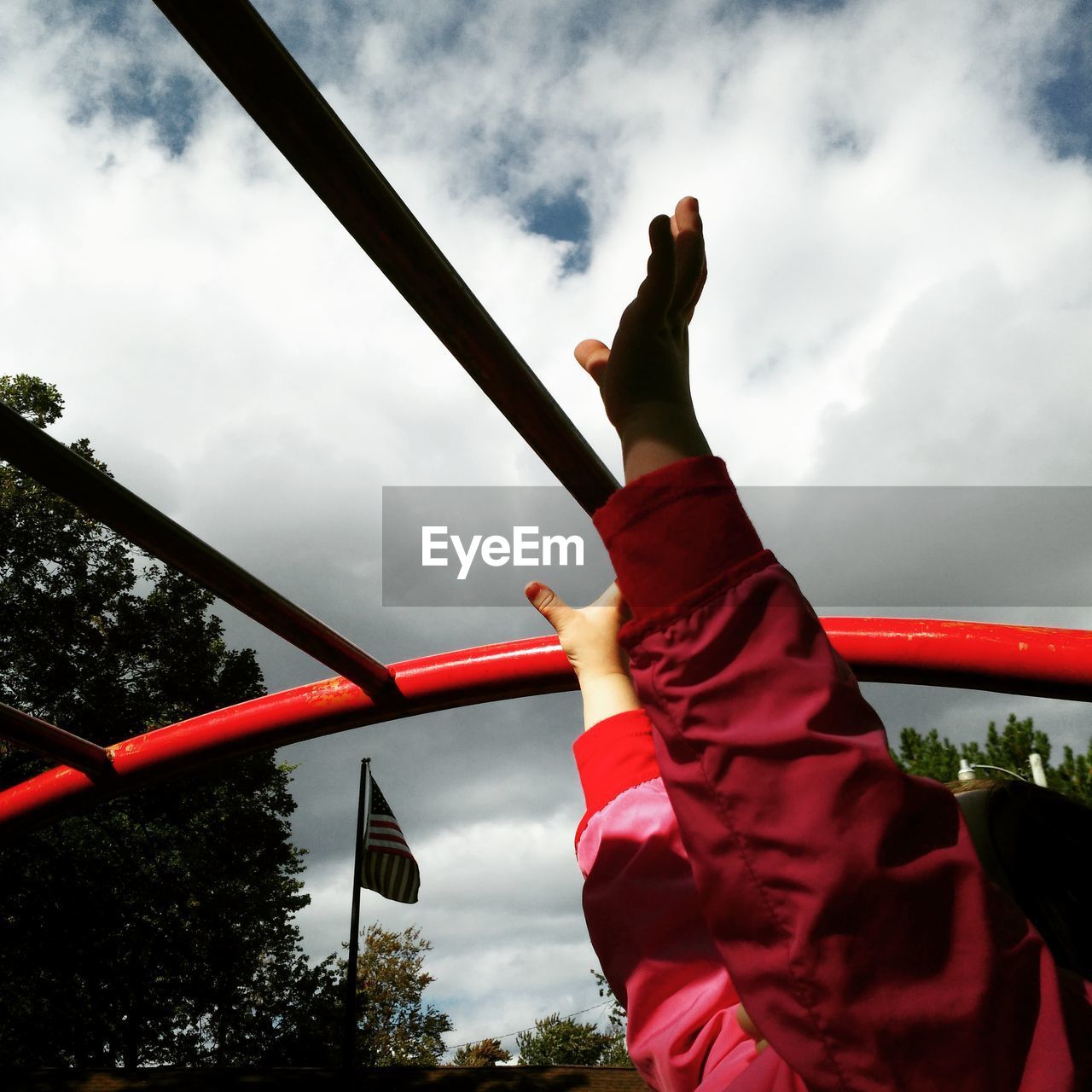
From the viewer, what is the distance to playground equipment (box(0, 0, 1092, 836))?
92 cm

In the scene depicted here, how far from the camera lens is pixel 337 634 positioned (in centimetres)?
223

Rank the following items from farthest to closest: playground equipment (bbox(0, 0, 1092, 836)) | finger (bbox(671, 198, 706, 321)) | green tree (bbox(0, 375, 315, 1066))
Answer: green tree (bbox(0, 375, 315, 1066)) < playground equipment (bbox(0, 0, 1092, 836)) < finger (bbox(671, 198, 706, 321))

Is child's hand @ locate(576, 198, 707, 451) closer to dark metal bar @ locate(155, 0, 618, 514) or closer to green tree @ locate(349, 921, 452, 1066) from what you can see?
dark metal bar @ locate(155, 0, 618, 514)

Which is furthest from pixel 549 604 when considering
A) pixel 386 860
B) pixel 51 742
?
pixel 386 860

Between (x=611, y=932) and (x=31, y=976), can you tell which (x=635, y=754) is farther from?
(x=31, y=976)

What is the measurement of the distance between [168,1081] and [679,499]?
1381 centimetres

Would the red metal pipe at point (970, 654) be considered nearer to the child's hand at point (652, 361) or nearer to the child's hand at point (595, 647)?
the child's hand at point (595, 647)

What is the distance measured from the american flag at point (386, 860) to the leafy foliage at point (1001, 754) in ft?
38.9

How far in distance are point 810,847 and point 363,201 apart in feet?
2.84

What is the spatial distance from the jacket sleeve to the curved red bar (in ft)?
4.07

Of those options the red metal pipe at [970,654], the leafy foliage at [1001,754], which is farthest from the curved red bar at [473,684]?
the leafy foliage at [1001,754]

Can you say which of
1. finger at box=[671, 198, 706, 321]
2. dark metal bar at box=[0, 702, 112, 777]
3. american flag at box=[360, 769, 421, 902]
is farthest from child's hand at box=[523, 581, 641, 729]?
american flag at box=[360, 769, 421, 902]

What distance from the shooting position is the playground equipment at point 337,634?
0.92 meters

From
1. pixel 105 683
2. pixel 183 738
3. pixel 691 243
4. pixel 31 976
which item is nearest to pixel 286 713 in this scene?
pixel 183 738
